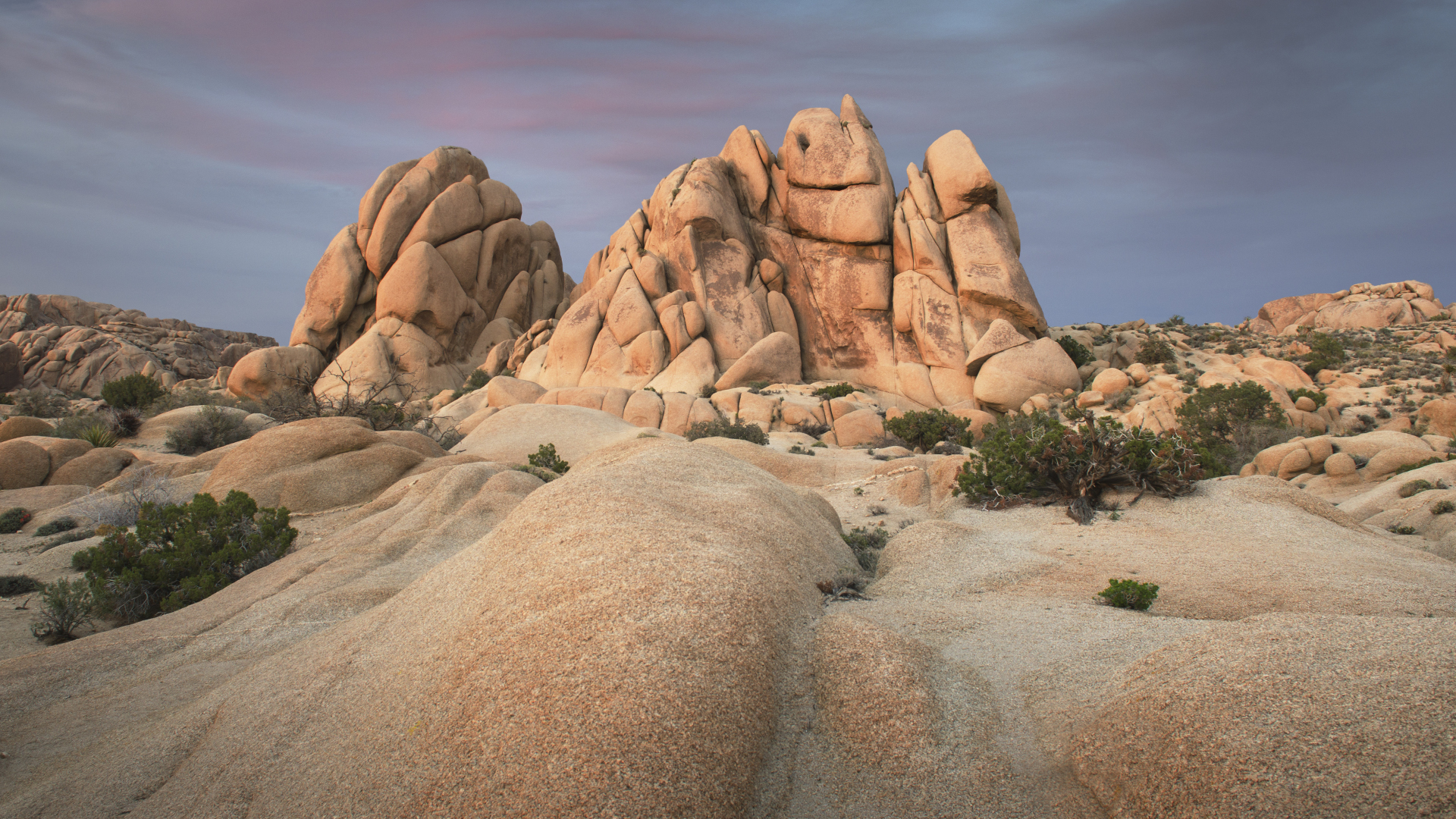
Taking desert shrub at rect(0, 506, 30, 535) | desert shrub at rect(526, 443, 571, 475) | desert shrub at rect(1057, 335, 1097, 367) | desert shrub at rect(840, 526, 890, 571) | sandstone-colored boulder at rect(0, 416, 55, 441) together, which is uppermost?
desert shrub at rect(1057, 335, 1097, 367)

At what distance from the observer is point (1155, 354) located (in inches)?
1262

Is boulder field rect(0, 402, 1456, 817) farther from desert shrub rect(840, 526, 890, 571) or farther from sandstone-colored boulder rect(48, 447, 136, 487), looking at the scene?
sandstone-colored boulder rect(48, 447, 136, 487)

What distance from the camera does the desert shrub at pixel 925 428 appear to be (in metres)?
23.1

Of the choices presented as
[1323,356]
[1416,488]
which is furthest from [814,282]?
[1416,488]

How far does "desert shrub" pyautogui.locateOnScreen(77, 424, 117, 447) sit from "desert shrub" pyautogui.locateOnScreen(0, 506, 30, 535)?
6280 mm

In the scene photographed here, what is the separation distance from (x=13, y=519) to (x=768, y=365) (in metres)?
26.0

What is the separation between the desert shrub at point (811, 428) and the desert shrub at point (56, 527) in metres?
20.2

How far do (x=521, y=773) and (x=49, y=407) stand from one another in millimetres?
33227

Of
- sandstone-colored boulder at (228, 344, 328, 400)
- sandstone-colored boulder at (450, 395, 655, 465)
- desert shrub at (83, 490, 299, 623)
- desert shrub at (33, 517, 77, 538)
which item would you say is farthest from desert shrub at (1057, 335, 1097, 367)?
sandstone-colored boulder at (228, 344, 328, 400)

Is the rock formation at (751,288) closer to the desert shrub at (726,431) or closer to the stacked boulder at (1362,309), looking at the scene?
the desert shrub at (726,431)

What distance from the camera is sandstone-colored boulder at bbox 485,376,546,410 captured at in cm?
2750

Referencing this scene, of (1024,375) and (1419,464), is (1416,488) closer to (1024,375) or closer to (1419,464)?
(1419,464)

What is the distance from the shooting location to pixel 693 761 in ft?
10.2

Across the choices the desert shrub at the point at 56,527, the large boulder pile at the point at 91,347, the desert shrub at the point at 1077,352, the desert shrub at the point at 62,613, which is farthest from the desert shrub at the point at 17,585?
the desert shrub at the point at 1077,352
